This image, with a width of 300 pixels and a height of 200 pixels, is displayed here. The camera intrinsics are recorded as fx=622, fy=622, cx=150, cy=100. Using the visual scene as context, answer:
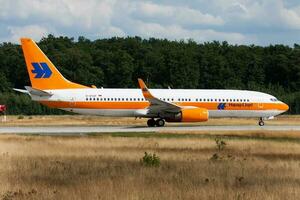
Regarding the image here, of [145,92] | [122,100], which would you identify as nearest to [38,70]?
[122,100]

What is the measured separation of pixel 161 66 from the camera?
125 m

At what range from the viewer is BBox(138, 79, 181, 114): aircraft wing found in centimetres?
4674

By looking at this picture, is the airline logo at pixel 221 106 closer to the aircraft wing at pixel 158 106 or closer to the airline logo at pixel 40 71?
the aircraft wing at pixel 158 106

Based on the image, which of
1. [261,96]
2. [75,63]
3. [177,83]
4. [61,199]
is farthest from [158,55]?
[61,199]

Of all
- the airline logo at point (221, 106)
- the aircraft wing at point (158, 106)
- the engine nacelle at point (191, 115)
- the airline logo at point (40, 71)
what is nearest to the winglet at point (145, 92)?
the aircraft wing at point (158, 106)

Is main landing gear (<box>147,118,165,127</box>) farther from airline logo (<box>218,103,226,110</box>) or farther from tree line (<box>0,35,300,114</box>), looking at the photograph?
tree line (<box>0,35,300,114</box>)

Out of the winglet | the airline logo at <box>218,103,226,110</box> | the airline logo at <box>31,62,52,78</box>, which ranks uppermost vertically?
the airline logo at <box>31,62,52,78</box>

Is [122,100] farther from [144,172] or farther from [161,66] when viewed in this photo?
[161,66]

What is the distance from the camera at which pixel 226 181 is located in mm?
17047

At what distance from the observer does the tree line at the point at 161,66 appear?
116 metres

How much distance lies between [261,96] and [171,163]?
3176 cm

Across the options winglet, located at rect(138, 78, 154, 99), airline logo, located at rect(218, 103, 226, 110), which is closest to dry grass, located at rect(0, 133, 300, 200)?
winglet, located at rect(138, 78, 154, 99)

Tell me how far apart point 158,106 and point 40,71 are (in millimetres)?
9749

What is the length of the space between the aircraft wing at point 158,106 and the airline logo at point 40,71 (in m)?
7.93
